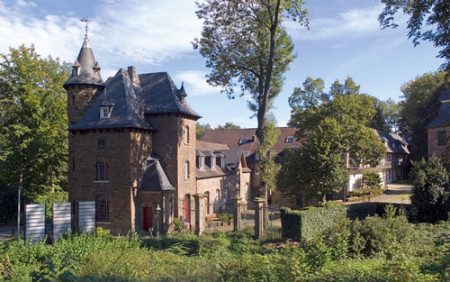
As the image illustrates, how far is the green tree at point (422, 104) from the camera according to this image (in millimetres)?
46781

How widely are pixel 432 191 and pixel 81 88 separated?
83.8ft

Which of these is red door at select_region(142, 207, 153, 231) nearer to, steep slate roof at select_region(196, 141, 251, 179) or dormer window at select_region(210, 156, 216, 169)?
steep slate roof at select_region(196, 141, 251, 179)

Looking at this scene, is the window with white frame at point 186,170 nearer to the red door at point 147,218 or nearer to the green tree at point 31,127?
the red door at point 147,218

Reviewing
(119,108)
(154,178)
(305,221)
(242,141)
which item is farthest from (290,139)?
(305,221)

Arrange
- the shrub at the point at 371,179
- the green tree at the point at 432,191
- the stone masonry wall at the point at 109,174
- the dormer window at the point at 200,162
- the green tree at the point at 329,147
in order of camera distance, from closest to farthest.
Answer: the green tree at the point at 432,191 → the stone masonry wall at the point at 109,174 → the green tree at the point at 329,147 → the dormer window at the point at 200,162 → the shrub at the point at 371,179

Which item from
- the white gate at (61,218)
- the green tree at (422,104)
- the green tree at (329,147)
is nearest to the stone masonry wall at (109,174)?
the white gate at (61,218)

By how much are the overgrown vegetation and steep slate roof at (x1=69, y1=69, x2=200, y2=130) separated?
10227mm

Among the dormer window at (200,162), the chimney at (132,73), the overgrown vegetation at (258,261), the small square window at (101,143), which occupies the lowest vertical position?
the overgrown vegetation at (258,261)

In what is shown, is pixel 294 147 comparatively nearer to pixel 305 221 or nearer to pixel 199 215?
pixel 199 215

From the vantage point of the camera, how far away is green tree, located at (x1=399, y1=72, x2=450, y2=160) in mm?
46781

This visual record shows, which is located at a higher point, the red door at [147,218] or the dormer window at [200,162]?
the dormer window at [200,162]

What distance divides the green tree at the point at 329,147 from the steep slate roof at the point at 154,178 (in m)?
10.4

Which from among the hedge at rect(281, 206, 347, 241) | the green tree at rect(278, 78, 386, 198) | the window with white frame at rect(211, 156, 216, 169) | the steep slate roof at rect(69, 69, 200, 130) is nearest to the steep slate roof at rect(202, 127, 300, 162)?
the window with white frame at rect(211, 156, 216, 169)

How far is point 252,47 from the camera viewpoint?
79.4 feet
